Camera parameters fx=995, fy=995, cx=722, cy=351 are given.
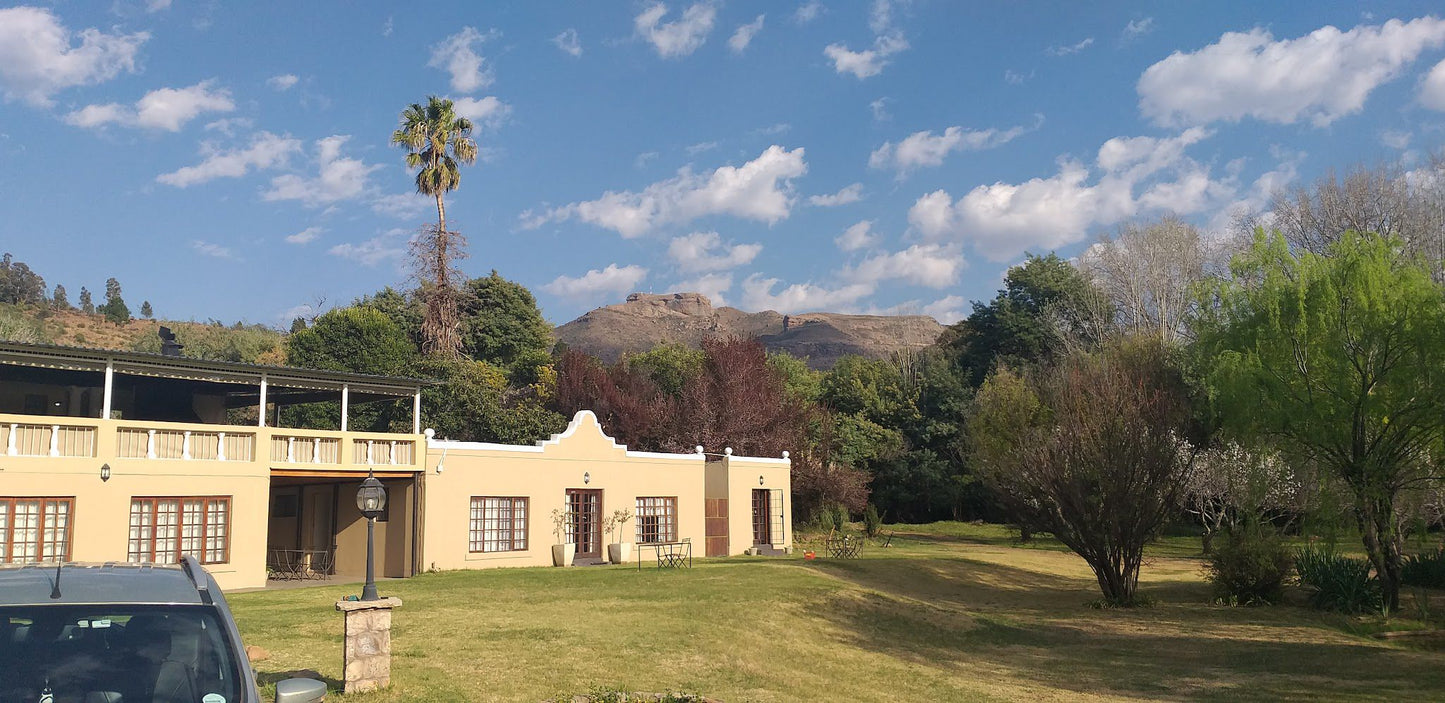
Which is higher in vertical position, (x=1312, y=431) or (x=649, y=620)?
(x=1312, y=431)

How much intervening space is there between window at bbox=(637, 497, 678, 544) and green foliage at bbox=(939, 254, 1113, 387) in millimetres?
26959

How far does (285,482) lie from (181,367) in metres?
5.36

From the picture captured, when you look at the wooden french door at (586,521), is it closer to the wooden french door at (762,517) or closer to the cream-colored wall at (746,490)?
the cream-colored wall at (746,490)

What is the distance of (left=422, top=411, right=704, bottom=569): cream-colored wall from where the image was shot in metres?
24.6

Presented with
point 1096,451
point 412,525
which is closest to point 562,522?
point 412,525

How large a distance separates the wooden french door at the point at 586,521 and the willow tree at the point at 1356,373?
53.5 ft

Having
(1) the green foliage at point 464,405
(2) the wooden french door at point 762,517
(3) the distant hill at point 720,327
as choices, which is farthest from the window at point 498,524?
(3) the distant hill at point 720,327

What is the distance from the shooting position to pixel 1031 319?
54812mm

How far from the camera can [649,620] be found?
16.4 m

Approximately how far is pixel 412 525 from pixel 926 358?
136 feet

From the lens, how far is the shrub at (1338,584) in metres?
21.5

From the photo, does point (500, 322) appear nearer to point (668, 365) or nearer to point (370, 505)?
point (668, 365)

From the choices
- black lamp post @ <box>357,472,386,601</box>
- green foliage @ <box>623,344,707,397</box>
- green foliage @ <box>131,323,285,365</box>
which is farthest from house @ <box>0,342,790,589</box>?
green foliage @ <box>131,323,285,365</box>

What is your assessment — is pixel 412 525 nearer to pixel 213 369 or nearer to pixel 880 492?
pixel 213 369
